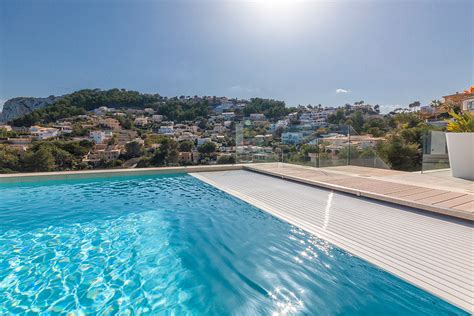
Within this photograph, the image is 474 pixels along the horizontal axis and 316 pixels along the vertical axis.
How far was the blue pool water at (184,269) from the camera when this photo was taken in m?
1.88

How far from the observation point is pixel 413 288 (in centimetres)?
190

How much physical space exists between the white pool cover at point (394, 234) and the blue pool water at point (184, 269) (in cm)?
16

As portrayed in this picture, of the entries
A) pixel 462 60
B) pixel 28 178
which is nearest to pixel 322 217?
pixel 28 178

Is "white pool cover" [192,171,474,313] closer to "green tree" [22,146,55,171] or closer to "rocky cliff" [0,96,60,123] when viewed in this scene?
"green tree" [22,146,55,171]

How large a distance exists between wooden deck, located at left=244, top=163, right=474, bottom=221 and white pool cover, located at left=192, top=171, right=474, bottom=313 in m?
0.13

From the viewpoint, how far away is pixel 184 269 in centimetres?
245

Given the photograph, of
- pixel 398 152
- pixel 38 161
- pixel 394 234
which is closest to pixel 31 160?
pixel 38 161

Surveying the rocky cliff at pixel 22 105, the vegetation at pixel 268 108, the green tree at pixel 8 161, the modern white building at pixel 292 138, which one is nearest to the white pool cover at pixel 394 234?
the modern white building at pixel 292 138

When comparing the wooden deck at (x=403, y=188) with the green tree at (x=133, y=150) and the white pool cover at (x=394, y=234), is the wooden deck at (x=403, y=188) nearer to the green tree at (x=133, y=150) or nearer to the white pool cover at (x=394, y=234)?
the white pool cover at (x=394, y=234)

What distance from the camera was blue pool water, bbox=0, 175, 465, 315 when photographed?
188 cm

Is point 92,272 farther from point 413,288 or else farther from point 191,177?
point 191,177

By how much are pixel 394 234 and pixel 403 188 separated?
2252 mm

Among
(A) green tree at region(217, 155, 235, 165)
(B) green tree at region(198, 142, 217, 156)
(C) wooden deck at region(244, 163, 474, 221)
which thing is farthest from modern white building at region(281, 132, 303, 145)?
(B) green tree at region(198, 142, 217, 156)

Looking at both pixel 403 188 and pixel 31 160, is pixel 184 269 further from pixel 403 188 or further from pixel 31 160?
pixel 31 160
